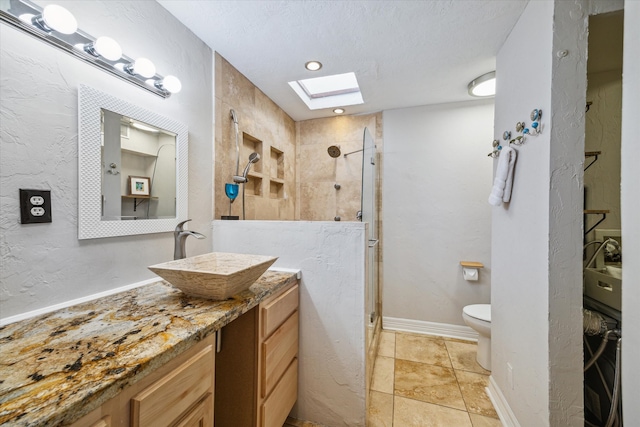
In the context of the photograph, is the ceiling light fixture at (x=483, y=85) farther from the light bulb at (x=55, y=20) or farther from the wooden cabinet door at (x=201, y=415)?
the wooden cabinet door at (x=201, y=415)

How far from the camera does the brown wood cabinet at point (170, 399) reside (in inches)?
23.0

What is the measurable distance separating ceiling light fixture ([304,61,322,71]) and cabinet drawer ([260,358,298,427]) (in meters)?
2.01

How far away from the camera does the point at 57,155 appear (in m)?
0.98

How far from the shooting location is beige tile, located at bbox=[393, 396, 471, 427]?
1499mm

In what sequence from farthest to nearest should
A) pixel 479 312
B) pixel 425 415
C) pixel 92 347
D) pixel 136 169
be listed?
pixel 479 312 < pixel 425 415 < pixel 136 169 < pixel 92 347

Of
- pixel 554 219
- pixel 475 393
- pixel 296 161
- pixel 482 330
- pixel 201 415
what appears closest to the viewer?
pixel 201 415

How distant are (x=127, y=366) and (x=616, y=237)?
2295 millimetres

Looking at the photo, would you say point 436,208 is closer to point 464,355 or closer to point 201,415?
point 464,355

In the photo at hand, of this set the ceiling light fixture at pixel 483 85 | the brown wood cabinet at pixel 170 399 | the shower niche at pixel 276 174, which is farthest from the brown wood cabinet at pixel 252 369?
the ceiling light fixture at pixel 483 85

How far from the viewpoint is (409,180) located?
266 centimetres

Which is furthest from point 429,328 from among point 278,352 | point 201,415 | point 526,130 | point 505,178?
point 201,415

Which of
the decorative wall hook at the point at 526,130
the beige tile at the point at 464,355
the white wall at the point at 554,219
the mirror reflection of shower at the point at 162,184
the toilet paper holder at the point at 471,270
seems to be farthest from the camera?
the toilet paper holder at the point at 471,270

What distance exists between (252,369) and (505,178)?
5.41ft

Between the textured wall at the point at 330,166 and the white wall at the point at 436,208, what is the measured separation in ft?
0.95
